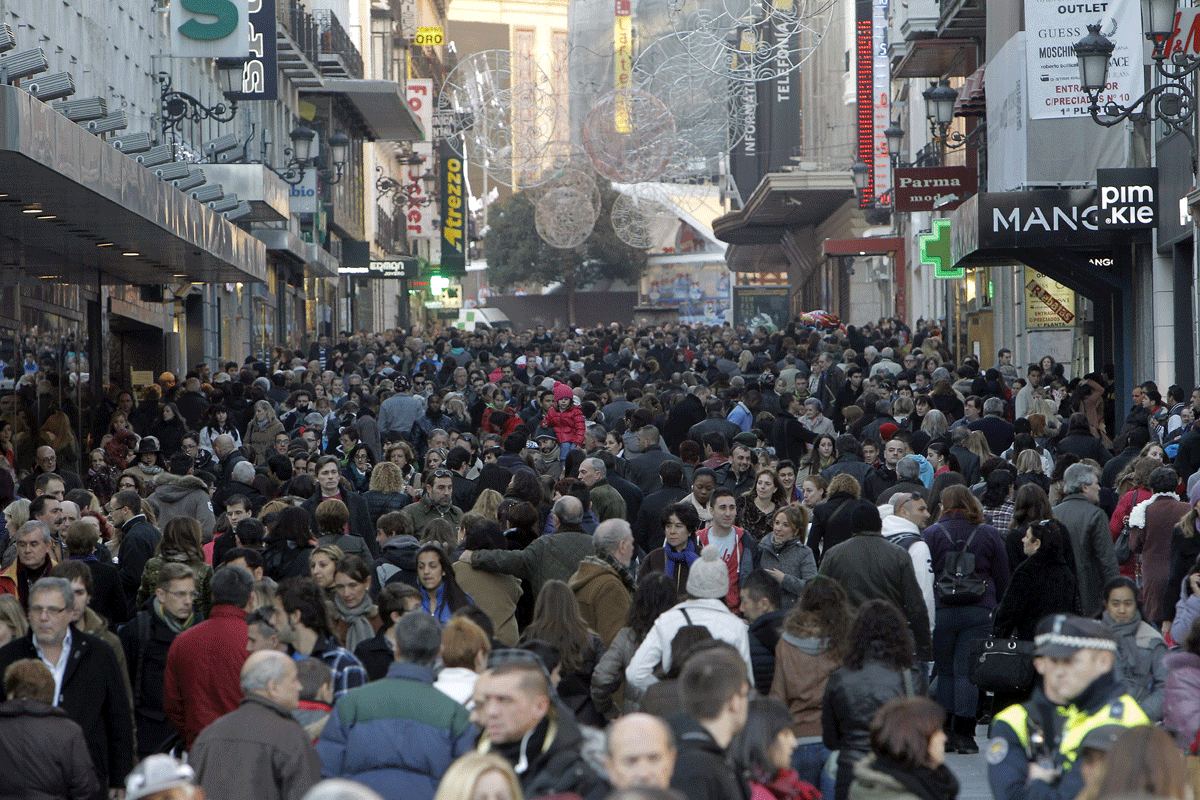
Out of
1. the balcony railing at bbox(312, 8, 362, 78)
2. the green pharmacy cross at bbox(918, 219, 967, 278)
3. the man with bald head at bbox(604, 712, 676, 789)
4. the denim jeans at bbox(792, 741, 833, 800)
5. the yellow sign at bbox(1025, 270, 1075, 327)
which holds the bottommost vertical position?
the denim jeans at bbox(792, 741, 833, 800)

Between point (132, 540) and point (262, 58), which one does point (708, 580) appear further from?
point (262, 58)

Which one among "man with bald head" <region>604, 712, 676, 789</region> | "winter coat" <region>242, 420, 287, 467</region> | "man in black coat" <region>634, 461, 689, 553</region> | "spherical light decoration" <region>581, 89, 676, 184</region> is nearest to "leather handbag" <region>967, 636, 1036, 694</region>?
"man in black coat" <region>634, 461, 689, 553</region>

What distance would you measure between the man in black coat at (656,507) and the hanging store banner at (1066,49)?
37.1 feet

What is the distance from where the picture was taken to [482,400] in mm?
19391

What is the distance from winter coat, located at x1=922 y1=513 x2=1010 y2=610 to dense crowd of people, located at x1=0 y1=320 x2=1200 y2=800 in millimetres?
16

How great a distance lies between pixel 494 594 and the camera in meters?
8.97

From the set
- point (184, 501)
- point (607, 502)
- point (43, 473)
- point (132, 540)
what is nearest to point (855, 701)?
point (132, 540)

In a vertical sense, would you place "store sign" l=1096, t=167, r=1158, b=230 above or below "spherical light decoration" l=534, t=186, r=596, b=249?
below

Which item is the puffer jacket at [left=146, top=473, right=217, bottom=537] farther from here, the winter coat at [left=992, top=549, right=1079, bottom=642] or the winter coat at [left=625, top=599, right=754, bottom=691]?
the winter coat at [left=625, top=599, right=754, bottom=691]

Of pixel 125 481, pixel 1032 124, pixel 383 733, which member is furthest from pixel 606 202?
pixel 383 733

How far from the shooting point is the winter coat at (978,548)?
31.8 ft

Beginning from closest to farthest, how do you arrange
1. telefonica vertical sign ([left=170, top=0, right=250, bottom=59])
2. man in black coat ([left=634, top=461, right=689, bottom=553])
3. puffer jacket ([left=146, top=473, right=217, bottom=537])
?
man in black coat ([left=634, top=461, right=689, bottom=553])
puffer jacket ([left=146, top=473, right=217, bottom=537])
telefonica vertical sign ([left=170, top=0, right=250, bottom=59])

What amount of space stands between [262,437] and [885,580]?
9.59 m

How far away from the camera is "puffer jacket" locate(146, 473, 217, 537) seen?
38.3 feet
